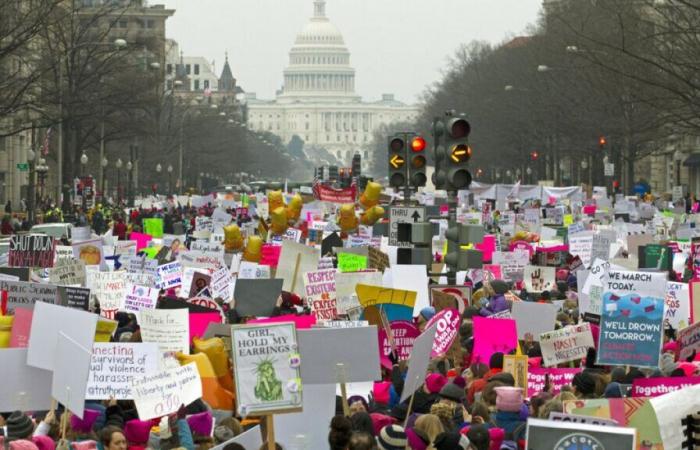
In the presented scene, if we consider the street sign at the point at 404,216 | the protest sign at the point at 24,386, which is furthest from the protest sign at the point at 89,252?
the protest sign at the point at 24,386

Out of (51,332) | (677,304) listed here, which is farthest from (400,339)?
(677,304)

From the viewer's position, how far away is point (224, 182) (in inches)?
6535

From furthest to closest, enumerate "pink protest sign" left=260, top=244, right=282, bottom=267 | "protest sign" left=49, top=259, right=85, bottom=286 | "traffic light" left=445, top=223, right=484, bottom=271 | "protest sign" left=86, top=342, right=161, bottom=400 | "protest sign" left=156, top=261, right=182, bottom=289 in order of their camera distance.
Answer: "pink protest sign" left=260, top=244, right=282, bottom=267, "traffic light" left=445, top=223, right=484, bottom=271, "protest sign" left=156, top=261, right=182, bottom=289, "protest sign" left=49, top=259, right=85, bottom=286, "protest sign" left=86, top=342, right=161, bottom=400

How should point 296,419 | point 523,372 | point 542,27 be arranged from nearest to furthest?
point 296,419 < point 523,372 < point 542,27

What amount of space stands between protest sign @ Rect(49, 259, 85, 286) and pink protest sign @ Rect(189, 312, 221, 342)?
4663mm

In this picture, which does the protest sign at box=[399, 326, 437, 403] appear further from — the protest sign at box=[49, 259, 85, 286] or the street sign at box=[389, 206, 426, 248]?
the street sign at box=[389, 206, 426, 248]

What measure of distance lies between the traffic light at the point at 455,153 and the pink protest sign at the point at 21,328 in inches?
325

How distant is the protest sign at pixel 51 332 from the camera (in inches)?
527

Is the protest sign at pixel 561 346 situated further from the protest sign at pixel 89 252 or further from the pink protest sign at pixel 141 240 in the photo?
the pink protest sign at pixel 141 240

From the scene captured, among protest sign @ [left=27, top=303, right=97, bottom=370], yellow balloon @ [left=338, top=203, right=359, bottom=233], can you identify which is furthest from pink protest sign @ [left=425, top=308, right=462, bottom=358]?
yellow balloon @ [left=338, top=203, right=359, bottom=233]

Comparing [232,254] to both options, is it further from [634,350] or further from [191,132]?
[191,132]

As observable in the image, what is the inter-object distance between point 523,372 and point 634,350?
3.00 ft

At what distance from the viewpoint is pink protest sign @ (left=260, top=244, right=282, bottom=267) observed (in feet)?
88.6

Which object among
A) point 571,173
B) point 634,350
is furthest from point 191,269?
point 571,173
